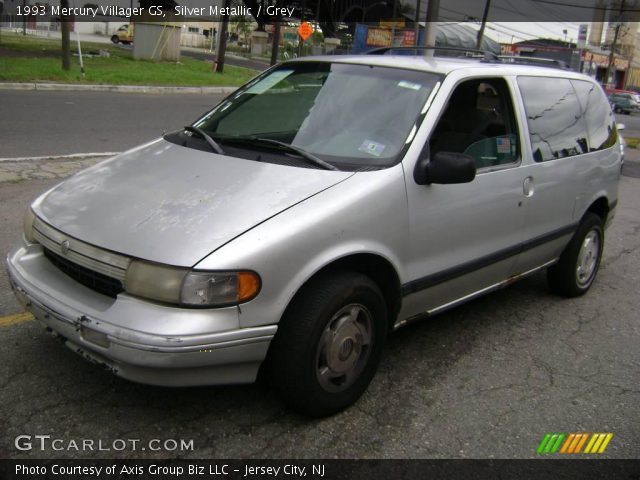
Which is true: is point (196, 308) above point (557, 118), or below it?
below

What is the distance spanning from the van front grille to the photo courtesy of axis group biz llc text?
0.01 metres

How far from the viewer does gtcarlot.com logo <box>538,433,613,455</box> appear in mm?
3033

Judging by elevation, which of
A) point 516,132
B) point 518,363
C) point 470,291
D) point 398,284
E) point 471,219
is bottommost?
point 518,363

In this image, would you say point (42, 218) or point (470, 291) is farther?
point (470, 291)

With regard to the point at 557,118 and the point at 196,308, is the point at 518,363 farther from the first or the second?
the point at 196,308

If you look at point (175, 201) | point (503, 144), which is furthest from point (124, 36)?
point (175, 201)

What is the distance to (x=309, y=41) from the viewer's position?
44125mm

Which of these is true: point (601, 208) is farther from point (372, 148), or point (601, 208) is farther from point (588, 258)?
point (372, 148)

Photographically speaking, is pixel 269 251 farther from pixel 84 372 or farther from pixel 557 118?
pixel 557 118

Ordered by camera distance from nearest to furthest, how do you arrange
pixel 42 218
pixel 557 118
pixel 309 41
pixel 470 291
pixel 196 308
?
pixel 196 308 → pixel 42 218 → pixel 470 291 → pixel 557 118 → pixel 309 41

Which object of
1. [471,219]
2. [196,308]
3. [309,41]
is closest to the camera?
[196,308]

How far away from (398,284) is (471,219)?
68cm

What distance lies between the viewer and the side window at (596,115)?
4.92m

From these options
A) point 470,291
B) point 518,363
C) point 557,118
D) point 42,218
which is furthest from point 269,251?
point 557,118
